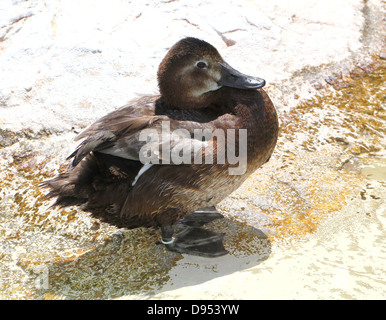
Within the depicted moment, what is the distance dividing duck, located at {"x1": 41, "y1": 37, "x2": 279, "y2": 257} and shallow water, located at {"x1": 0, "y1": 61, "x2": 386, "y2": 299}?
0.67 ft

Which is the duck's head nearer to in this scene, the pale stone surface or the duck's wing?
the duck's wing

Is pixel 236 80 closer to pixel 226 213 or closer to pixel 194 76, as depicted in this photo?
pixel 194 76

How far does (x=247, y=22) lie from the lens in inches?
197

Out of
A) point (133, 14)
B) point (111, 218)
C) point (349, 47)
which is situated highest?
point (133, 14)

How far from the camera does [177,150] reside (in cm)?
288

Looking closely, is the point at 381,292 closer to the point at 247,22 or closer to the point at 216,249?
the point at 216,249

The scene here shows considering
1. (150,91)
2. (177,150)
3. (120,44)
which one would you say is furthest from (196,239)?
(120,44)

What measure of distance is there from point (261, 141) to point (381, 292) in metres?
1.05

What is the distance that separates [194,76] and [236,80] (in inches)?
10.3

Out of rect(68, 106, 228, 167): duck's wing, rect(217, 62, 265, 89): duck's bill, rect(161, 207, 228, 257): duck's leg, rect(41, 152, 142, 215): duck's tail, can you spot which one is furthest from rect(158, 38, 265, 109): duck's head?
rect(161, 207, 228, 257): duck's leg

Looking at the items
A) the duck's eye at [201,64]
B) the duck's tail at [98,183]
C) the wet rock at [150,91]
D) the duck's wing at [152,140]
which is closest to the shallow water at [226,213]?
the wet rock at [150,91]

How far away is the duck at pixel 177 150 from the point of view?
2.92 m

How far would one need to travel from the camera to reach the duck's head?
3115mm

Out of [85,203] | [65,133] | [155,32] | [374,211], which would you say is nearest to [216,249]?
[85,203]
